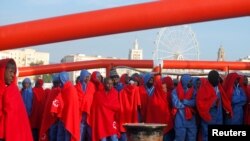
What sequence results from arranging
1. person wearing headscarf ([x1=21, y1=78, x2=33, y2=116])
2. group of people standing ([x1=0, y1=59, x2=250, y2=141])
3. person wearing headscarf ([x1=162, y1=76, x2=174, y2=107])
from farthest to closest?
person wearing headscarf ([x1=21, y1=78, x2=33, y2=116])
person wearing headscarf ([x1=162, y1=76, x2=174, y2=107])
group of people standing ([x1=0, y1=59, x2=250, y2=141])

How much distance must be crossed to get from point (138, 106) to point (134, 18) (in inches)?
141

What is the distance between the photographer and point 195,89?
28.3 feet

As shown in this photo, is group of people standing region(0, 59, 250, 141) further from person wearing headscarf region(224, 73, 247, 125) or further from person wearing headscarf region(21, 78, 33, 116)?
person wearing headscarf region(21, 78, 33, 116)

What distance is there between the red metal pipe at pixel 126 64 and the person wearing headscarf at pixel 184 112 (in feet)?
10.6

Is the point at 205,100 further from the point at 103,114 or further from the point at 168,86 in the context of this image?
the point at 103,114

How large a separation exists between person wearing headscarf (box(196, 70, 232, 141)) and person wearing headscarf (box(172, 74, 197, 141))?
137 millimetres

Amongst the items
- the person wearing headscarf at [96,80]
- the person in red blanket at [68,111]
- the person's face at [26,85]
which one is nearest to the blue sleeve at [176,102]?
the person wearing headscarf at [96,80]

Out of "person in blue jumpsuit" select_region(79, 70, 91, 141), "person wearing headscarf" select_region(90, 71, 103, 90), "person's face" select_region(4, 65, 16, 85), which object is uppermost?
"person's face" select_region(4, 65, 16, 85)

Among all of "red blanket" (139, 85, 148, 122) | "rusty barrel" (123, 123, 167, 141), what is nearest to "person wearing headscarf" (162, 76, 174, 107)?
"red blanket" (139, 85, 148, 122)

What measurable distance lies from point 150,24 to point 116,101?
8.51 ft

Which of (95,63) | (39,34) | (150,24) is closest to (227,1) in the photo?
(150,24)

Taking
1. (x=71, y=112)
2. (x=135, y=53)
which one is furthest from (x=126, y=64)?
(x=135, y=53)

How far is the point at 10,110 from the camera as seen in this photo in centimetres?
492

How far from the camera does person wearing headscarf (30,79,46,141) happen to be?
31.2 feet
